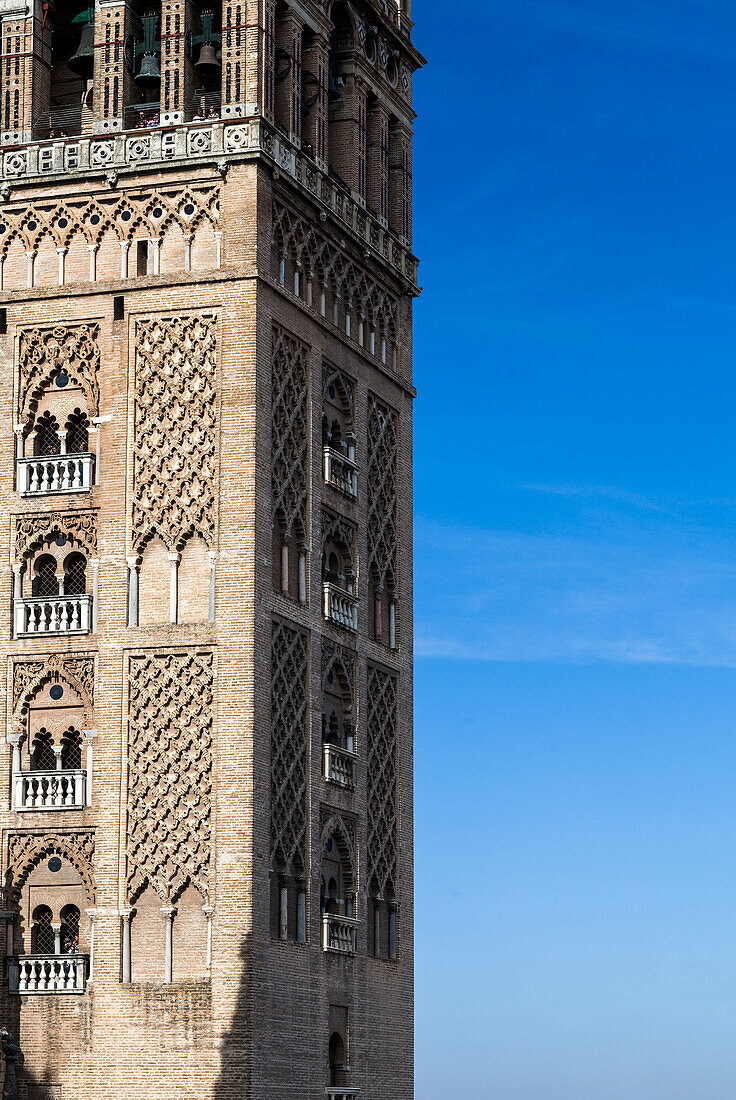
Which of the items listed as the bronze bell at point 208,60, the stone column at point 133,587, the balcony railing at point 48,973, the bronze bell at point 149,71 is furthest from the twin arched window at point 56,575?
the bronze bell at point 208,60

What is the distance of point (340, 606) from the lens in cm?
4459

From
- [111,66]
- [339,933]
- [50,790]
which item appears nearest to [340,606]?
[339,933]

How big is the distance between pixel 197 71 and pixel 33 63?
3132mm

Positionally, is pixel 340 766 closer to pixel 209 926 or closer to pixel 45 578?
pixel 209 926

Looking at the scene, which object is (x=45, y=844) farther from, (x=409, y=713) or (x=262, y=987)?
(x=409, y=713)

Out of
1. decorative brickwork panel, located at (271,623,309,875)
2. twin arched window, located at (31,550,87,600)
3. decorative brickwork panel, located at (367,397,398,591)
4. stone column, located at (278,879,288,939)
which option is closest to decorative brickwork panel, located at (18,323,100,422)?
twin arched window, located at (31,550,87,600)

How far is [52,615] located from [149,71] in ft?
34.7

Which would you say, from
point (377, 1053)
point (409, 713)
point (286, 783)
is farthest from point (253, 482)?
point (377, 1053)

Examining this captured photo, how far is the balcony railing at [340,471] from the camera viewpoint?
145 ft

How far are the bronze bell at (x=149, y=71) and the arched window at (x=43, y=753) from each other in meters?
12.5

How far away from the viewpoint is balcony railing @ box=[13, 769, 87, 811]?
4100cm

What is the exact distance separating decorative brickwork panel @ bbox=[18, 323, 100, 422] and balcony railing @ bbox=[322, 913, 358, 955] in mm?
10257

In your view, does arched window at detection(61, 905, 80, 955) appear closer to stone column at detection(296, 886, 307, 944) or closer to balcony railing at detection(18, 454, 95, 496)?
stone column at detection(296, 886, 307, 944)

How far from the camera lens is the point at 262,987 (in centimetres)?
3938
